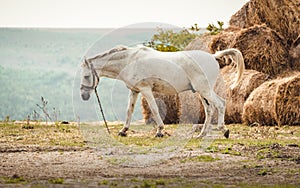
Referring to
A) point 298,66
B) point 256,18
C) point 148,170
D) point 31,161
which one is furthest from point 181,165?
point 256,18

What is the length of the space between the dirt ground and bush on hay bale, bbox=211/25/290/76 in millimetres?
5793

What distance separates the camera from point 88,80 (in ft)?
35.4

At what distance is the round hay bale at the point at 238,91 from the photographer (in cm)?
1417

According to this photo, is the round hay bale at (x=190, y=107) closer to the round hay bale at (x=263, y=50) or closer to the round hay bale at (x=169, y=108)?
the round hay bale at (x=169, y=108)

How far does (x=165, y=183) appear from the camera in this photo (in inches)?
234

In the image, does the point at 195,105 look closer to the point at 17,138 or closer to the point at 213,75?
the point at 213,75

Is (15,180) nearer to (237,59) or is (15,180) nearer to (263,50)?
(237,59)

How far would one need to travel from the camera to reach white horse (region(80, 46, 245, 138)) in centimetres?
1075

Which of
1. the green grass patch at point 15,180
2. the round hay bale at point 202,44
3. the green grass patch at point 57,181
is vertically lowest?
the green grass patch at point 15,180

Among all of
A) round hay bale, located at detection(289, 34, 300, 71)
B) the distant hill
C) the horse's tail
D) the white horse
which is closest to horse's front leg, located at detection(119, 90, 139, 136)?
the white horse

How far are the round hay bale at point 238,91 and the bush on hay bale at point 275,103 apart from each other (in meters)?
0.49

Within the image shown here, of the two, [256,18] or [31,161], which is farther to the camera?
[256,18]

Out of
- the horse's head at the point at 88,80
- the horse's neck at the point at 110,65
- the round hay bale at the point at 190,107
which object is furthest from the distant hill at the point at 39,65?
the horse's head at the point at 88,80

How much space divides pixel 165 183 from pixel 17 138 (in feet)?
17.3
